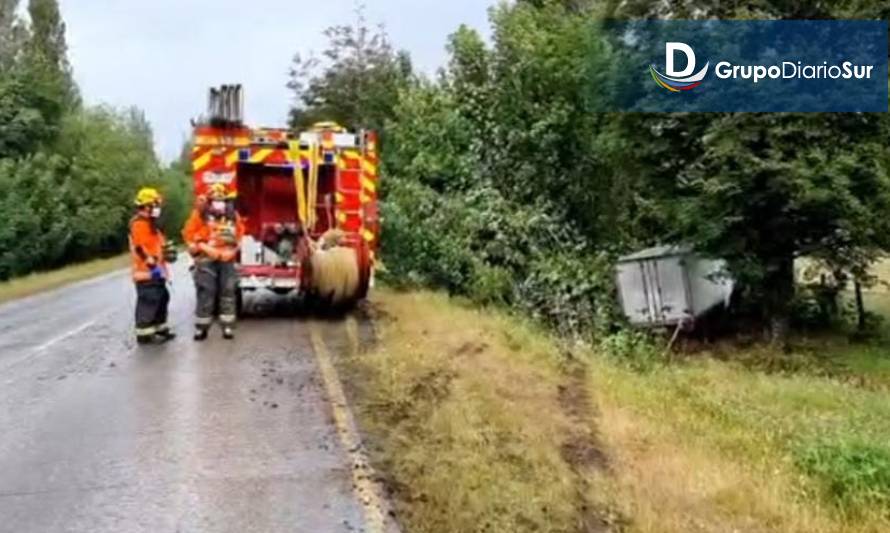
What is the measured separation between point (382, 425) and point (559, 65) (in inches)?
472

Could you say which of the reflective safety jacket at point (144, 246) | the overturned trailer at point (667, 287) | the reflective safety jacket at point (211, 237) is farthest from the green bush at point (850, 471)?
the overturned trailer at point (667, 287)

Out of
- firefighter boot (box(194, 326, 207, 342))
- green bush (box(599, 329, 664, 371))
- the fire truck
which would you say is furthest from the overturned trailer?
firefighter boot (box(194, 326, 207, 342))

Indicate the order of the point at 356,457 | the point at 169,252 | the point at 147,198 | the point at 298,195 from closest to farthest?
the point at 356,457, the point at 147,198, the point at 169,252, the point at 298,195

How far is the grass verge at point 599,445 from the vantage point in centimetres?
556

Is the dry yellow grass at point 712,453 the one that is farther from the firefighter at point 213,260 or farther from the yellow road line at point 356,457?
the firefighter at point 213,260

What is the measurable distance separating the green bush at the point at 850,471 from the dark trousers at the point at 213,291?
27.0 feet

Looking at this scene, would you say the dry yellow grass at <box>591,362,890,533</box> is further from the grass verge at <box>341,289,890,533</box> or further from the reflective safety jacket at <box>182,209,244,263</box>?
the reflective safety jacket at <box>182,209,244,263</box>

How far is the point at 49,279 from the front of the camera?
30641 millimetres

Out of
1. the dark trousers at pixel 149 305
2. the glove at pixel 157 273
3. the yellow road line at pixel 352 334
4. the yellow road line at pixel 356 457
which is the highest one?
the glove at pixel 157 273

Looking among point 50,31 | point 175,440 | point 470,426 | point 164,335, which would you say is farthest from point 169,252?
point 50,31

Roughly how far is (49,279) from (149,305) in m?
19.2

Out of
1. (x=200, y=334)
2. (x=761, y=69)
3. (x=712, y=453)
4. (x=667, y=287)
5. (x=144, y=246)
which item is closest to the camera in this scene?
(x=712, y=453)

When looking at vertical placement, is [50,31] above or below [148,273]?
above

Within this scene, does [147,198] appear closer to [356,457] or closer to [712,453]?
[356,457]
